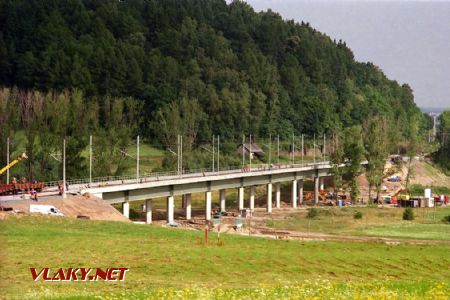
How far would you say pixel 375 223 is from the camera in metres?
114

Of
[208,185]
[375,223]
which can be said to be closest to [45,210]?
[375,223]

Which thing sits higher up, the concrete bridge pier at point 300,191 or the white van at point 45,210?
the white van at point 45,210

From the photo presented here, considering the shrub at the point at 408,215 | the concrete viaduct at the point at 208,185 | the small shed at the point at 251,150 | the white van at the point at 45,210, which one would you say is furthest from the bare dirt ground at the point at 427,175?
the white van at the point at 45,210

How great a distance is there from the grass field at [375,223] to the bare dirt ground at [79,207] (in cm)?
2634

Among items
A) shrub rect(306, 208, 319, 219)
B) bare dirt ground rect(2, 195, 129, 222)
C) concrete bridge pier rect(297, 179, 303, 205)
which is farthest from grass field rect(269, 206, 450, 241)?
bare dirt ground rect(2, 195, 129, 222)

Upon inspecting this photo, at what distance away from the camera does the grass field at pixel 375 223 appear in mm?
101075

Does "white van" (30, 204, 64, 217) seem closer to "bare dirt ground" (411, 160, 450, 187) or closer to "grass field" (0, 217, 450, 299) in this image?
"grass field" (0, 217, 450, 299)

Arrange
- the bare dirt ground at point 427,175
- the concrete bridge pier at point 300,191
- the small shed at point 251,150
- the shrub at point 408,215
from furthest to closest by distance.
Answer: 1. the bare dirt ground at point 427,175
2. the small shed at point 251,150
3. the concrete bridge pier at point 300,191
4. the shrub at point 408,215

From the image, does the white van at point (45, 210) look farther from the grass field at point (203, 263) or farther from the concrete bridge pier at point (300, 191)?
the concrete bridge pier at point (300, 191)

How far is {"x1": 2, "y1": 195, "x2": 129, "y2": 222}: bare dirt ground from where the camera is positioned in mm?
81363

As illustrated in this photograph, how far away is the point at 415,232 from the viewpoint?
10150cm

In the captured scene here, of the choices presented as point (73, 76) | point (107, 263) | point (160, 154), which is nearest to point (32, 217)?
point (107, 263)

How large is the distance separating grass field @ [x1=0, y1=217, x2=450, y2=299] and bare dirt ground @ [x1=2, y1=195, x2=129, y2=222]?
730 centimetres

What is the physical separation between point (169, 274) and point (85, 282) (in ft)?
22.2
